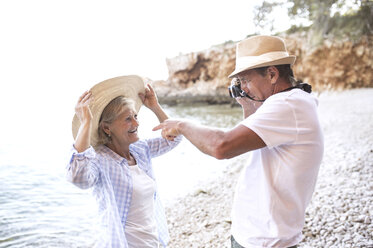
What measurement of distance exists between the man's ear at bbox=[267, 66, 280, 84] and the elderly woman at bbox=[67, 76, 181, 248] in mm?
1162

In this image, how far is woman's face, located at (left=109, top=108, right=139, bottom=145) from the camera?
223 centimetres

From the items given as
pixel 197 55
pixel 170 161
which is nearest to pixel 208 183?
pixel 170 161

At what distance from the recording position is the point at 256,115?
4.66ft

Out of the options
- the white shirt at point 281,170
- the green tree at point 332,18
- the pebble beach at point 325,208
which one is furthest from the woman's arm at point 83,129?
the green tree at point 332,18

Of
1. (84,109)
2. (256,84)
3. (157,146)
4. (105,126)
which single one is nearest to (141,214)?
(157,146)

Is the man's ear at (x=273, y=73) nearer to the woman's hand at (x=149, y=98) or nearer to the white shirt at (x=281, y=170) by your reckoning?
the white shirt at (x=281, y=170)

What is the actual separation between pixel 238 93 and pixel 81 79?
66.5 meters

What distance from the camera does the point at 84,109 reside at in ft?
5.97

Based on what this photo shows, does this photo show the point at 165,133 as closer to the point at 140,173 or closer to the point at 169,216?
the point at 140,173

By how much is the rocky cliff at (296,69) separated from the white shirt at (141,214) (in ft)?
95.2

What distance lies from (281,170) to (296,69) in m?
32.7

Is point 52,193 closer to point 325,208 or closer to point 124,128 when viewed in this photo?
point 124,128

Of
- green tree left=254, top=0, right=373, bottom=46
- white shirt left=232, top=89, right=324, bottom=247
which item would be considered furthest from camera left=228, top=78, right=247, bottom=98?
green tree left=254, top=0, right=373, bottom=46

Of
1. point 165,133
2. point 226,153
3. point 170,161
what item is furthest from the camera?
point 170,161
